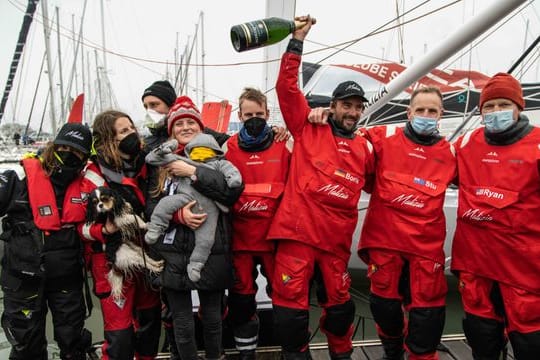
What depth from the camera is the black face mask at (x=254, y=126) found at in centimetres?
227

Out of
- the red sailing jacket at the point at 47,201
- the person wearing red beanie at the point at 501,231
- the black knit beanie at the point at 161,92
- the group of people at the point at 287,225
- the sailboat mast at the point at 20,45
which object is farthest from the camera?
the sailboat mast at the point at 20,45

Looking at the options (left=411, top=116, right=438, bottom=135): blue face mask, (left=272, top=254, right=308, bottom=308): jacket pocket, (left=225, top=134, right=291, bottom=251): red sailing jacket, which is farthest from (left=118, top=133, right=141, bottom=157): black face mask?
(left=411, top=116, right=438, bottom=135): blue face mask

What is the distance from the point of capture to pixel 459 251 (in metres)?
2.13

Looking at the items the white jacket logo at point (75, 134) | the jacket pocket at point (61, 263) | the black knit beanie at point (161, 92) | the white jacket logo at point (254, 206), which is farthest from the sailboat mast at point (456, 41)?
the jacket pocket at point (61, 263)

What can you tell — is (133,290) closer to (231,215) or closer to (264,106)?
(231,215)

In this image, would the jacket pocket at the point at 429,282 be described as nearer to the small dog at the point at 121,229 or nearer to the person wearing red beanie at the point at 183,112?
the small dog at the point at 121,229

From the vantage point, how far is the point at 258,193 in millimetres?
2291

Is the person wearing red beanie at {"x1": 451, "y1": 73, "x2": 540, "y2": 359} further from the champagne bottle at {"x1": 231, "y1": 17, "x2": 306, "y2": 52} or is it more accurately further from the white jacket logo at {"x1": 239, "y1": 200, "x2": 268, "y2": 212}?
the champagne bottle at {"x1": 231, "y1": 17, "x2": 306, "y2": 52}

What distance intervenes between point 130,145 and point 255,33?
955mm

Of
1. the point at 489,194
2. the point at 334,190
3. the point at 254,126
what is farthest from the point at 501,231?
the point at 254,126

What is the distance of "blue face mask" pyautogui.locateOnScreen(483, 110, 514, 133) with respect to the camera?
201 cm

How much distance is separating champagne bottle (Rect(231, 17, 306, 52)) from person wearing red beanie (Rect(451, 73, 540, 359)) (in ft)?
3.99

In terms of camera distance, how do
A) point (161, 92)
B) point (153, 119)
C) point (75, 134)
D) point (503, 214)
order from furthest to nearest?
1. point (161, 92)
2. point (153, 119)
3. point (75, 134)
4. point (503, 214)

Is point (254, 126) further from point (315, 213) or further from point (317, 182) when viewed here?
point (315, 213)
